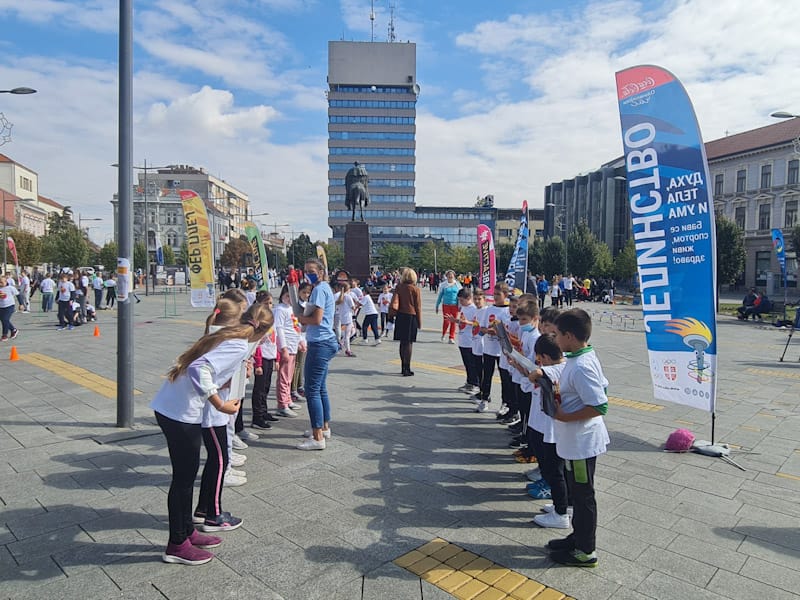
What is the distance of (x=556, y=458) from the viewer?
422 cm

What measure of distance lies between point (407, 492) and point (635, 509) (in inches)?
73.9

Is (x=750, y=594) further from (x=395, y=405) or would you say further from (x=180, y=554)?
(x=395, y=405)

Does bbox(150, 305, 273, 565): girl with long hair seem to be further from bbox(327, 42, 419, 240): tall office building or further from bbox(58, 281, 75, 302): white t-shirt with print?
bbox(327, 42, 419, 240): tall office building

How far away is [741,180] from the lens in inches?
2303

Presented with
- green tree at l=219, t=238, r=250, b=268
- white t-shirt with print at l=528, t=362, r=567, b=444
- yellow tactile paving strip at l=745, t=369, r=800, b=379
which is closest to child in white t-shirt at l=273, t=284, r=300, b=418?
white t-shirt with print at l=528, t=362, r=567, b=444

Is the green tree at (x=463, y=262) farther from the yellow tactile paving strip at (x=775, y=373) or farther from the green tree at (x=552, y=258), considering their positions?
the yellow tactile paving strip at (x=775, y=373)

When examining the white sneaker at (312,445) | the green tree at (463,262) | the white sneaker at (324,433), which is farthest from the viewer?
the green tree at (463,262)

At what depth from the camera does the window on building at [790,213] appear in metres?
53.4

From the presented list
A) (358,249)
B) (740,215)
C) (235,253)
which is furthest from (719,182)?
(235,253)

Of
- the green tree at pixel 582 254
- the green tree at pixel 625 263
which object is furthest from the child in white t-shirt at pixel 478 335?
the green tree at pixel 582 254

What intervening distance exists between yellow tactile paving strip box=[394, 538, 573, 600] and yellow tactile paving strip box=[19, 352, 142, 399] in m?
6.00

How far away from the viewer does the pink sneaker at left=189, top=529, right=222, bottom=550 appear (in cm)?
368

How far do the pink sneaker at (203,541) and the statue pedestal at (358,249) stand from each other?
1973 centimetres

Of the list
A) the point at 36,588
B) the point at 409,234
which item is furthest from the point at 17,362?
the point at 409,234
